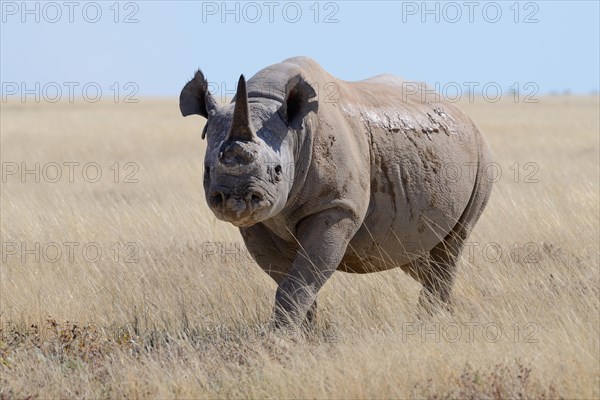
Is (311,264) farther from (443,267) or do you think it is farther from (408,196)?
(443,267)

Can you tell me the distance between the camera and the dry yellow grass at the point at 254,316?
5.54m

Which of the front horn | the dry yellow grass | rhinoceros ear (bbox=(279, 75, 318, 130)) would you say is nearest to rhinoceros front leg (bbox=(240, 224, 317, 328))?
the dry yellow grass

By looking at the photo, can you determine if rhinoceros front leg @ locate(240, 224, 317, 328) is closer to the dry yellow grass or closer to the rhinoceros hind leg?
the dry yellow grass

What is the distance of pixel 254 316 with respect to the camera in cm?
753

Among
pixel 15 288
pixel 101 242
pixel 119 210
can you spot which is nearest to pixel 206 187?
pixel 15 288

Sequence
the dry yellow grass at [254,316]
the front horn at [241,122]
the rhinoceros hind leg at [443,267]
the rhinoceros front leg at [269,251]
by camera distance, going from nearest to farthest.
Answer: the dry yellow grass at [254,316] < the front horn at [241,122] < the rhinoceros front leg at [269,251] < the rhinoceros hind leg at [443,267]

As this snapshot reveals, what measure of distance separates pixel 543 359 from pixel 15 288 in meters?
4.67

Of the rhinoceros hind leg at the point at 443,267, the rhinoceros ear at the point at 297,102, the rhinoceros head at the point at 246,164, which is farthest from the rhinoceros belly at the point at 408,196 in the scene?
the rhinoceros head at the point at 246,164

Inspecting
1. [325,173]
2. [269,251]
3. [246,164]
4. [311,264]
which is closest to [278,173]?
[246,164]

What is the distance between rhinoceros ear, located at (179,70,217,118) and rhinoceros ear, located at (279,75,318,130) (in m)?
0.47

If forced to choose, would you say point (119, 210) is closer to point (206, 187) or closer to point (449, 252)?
point (449, 252)

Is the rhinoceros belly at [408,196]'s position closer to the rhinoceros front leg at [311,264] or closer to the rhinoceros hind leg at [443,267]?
the rhinoceros hind leg at [443,267]

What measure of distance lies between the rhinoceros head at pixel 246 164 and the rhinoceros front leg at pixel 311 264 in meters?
0.41

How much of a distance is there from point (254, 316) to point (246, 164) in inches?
83.2
